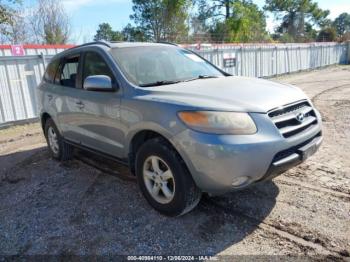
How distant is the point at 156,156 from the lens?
3227 millimetres

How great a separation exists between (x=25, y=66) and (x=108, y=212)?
6.65 meters

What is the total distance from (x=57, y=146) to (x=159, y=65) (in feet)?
8.34

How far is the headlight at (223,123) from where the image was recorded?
2770 millimetres

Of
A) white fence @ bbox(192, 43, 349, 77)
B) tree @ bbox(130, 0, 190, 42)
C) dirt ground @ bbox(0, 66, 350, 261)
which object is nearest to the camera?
dirt ground @ bbox(0, 66, 350, 261)

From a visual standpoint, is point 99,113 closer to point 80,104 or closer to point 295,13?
point 80,104

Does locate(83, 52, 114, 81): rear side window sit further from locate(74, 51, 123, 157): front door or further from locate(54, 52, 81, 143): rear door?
locate(54, 52, 81, 143): rear door

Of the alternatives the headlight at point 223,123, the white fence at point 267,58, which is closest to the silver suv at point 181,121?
the headlight at point 223,123

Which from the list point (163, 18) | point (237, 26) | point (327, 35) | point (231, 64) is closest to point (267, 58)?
point (231, 64)

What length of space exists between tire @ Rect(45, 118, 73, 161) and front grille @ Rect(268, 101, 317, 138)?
358cm

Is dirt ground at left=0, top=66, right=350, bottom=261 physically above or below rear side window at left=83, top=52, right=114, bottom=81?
below

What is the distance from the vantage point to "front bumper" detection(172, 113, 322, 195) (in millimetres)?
2707

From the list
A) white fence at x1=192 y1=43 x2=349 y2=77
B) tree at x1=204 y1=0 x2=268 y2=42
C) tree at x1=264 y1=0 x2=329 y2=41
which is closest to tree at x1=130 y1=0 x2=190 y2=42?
tree at x1=204 y1=0 x2=268 y2=42

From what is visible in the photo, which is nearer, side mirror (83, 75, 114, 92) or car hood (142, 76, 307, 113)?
car hood (142, 76, 307, 113)

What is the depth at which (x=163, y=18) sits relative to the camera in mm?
29656
